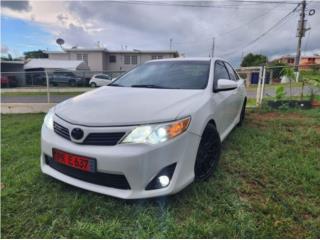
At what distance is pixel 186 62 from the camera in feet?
10.6

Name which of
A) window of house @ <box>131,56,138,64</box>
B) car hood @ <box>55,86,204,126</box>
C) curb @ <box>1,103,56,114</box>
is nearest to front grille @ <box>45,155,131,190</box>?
car hood @ <box>55,86,204,126</box>

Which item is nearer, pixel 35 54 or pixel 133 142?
pixel 133 142

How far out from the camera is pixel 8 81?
29.0ft

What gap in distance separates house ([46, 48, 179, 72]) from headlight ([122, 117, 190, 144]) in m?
27.7

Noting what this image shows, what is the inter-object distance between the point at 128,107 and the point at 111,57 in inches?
1169

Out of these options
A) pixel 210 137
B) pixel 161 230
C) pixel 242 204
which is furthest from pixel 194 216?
pixel 210 137

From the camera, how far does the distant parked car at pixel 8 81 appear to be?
28.0 ft

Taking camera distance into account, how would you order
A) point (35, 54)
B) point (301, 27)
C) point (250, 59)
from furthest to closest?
1. point (35, 54)
2. point (250, 59)
3. point (301, 27)

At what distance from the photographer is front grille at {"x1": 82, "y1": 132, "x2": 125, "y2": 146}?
1796 mm

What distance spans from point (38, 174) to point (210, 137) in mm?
1995

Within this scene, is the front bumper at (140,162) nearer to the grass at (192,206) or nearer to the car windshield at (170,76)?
the grass at (192,206)

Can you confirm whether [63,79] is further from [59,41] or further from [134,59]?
[134,59]

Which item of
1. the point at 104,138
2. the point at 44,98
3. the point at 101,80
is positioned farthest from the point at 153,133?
the point at 44,98

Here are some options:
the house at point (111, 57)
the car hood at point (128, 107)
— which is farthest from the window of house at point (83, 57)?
the car hood at point (128, 107)
